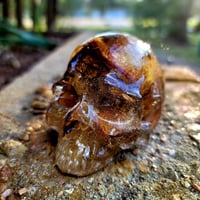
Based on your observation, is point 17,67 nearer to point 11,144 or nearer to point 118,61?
point 11,144

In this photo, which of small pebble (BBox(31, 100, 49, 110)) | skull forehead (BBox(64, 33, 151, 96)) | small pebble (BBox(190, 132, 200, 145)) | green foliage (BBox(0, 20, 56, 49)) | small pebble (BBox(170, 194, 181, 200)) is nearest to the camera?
small pebble (BBox(170, 194, 181, 200))

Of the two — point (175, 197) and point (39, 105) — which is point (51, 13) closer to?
point (39, 105)

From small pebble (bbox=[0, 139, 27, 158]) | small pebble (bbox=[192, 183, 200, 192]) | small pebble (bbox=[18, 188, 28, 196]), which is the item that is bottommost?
small pebble (bbox=[0, 139, 27, 158])

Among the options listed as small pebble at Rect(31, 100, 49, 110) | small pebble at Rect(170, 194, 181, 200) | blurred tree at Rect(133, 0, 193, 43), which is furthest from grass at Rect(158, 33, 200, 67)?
small pebble at Rect(170, 194, 181, 200)

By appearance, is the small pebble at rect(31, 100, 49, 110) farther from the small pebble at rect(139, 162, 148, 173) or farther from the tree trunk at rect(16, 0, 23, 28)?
the tree trunk at rect(16, 0, 23, 28)

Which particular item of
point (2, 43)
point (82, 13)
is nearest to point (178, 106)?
point (2, 43)

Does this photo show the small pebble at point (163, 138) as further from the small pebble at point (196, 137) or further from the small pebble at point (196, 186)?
the small pebble at point (196, 186)

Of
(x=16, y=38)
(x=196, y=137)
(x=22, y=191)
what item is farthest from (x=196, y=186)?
(x=16, y=38)
